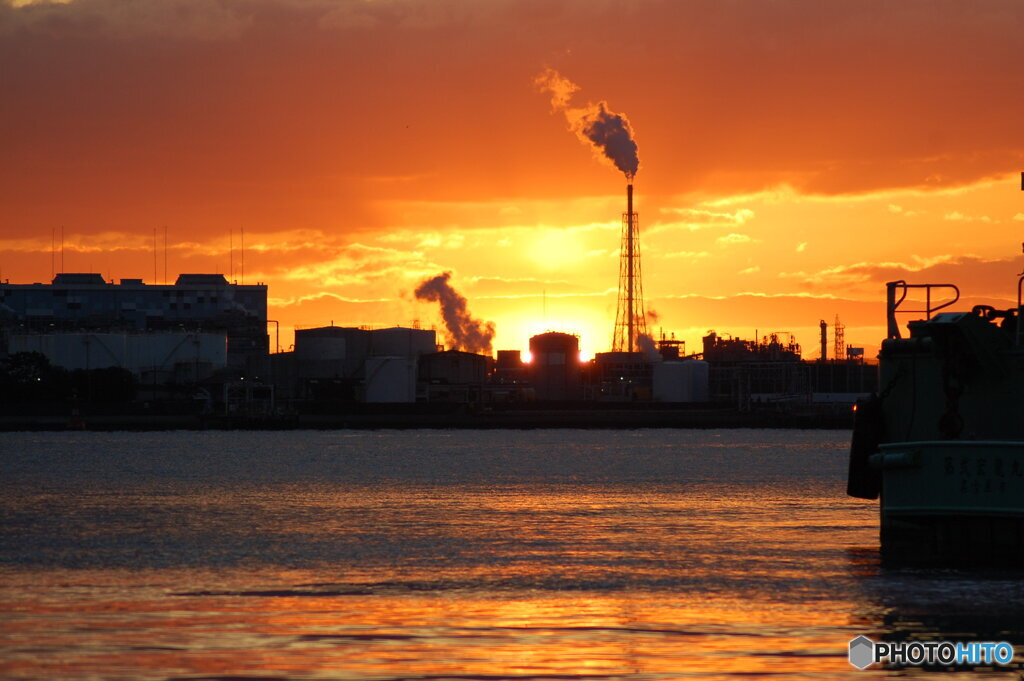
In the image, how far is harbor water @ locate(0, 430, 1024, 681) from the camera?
21.6 metres

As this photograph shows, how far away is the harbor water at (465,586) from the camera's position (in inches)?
851

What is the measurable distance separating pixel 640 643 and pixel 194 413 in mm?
176764

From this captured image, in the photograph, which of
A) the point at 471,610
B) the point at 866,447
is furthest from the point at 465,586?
the point at 866,447

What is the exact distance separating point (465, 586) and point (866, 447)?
9.46m

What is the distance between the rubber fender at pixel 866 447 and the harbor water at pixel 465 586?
5.24 feet

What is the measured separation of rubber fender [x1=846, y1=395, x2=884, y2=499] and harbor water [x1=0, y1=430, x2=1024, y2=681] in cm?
160

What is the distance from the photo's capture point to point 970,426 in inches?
1254

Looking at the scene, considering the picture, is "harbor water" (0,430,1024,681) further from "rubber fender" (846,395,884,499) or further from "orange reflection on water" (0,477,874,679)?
"rubber fender" (846,395,884,499)

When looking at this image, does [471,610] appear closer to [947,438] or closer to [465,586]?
[465,586]

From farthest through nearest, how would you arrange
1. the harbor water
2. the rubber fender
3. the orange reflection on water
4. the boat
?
the rubber fender, the boat, the harbor water, the orange reflection on water

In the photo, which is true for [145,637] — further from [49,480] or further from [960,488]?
[49,480]

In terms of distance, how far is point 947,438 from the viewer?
102 feet

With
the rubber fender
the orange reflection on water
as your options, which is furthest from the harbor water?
the rubber fender

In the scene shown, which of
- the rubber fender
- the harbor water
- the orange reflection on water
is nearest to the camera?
the orange reflection on water
